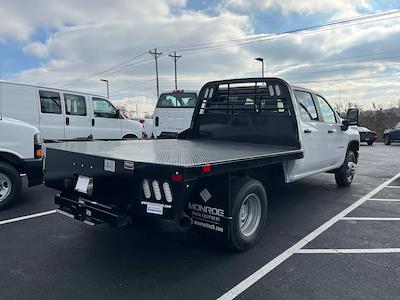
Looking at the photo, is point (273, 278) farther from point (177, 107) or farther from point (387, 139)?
point (387, 139)

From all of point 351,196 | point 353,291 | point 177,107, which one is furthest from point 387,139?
point 353,291

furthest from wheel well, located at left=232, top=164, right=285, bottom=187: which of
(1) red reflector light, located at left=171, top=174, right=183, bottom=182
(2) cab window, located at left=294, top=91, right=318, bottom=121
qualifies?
(1) red reflector light, located at left=171, top=174, right=183, bottom=182

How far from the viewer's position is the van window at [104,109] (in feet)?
36.2

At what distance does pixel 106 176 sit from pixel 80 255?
1066 millimetres

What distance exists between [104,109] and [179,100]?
249 cm

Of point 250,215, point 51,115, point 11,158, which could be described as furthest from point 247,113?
point 51,115

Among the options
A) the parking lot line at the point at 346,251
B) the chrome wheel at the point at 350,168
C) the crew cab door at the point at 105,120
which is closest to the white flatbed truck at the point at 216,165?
the parking lot line at the point at 346,251

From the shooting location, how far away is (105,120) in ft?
37.0

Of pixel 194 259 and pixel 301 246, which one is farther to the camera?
pixel 301 246

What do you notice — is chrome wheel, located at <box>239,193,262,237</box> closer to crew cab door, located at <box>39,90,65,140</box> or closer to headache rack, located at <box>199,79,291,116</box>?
headache rack, located at <box>199,79,291,116</box>

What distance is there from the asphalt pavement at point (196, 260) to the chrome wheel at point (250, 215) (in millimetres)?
243

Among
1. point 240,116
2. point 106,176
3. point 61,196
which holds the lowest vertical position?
point 61,196

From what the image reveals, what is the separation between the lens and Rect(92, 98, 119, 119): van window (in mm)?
11047

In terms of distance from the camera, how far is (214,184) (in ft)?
12.7
